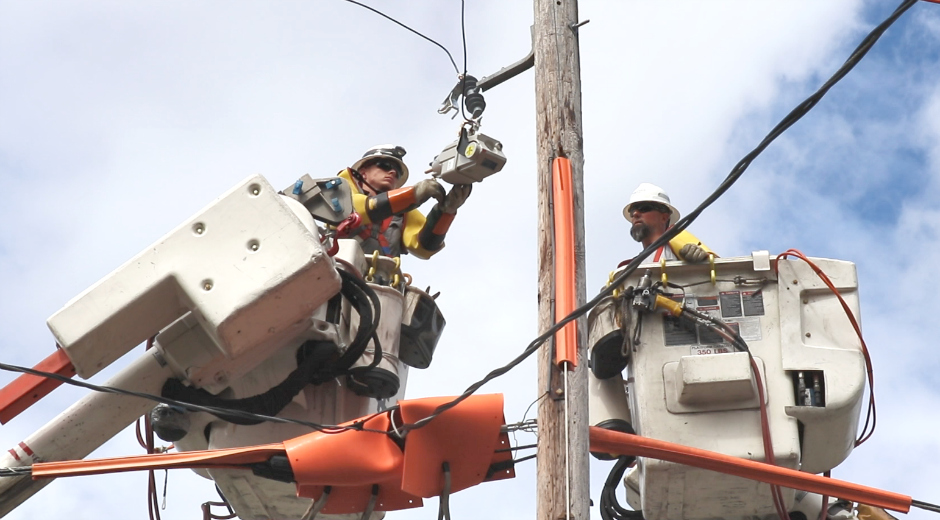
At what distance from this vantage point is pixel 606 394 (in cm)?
877

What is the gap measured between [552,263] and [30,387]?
2.63 metres

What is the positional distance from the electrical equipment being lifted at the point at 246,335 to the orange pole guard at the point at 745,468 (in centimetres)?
118

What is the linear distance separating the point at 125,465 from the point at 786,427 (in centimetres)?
350

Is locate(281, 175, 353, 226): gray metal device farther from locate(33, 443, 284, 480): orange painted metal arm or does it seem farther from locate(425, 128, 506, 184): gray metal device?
locate(33, 443, 284, 480): orange painted metal arm

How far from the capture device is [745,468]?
7.16m

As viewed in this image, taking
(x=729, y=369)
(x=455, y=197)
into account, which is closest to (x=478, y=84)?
(x=455, y=197)

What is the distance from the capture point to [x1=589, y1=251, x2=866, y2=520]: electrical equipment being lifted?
8.16 metres

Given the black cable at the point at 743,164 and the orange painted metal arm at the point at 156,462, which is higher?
the black cable at the point at 743,164

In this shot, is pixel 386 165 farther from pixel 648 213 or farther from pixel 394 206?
pixel 648 213

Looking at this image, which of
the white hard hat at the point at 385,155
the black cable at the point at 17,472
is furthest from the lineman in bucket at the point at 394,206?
the black cable at the point at 17,472

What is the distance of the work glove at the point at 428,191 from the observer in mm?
8766

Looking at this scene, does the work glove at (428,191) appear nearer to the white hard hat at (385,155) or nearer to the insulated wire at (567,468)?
the white hard hat at (385,155)

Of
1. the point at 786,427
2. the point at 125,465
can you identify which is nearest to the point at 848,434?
the point at 786,427

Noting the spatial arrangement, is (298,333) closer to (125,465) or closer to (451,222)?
(125,465)
